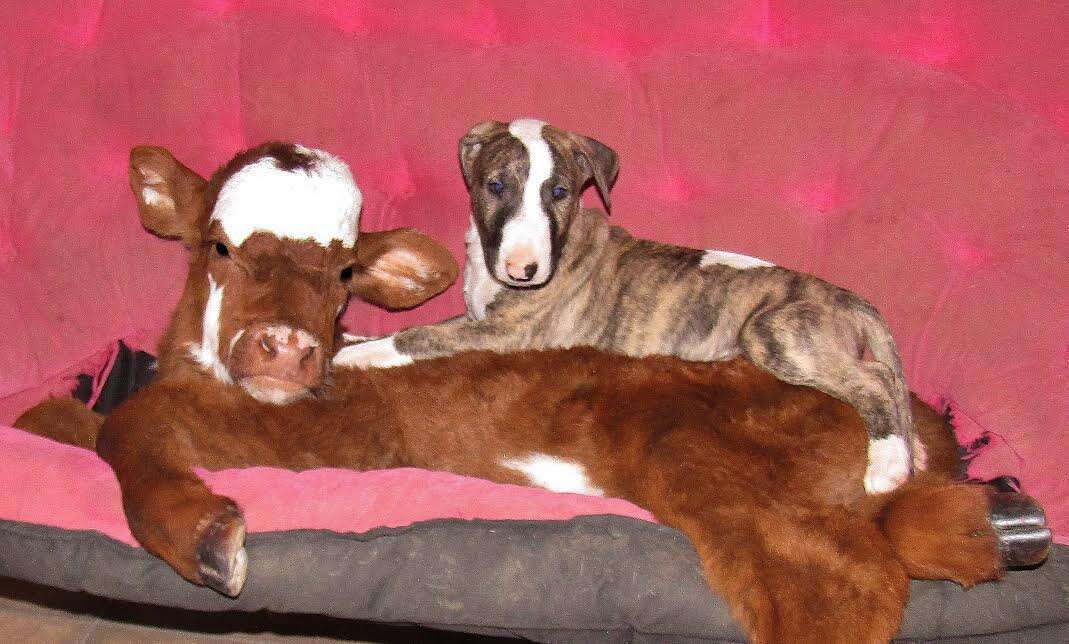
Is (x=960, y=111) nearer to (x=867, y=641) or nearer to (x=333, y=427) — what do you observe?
(x=867, y=641)

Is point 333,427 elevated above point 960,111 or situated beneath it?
situated beneath

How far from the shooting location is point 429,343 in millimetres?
2744

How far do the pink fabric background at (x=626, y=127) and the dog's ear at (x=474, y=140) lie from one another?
14 cm

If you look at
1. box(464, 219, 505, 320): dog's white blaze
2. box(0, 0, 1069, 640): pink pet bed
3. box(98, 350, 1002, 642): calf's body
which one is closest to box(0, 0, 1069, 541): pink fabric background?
box(0, 0, 1069, 640): pink pet bed

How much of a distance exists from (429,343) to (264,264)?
0.66 m

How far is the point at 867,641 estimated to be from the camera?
5.68ft

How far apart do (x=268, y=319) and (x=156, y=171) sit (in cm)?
67

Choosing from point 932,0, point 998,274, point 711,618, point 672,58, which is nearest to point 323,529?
point 711,618

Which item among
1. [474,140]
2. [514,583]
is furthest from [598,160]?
[514,583]

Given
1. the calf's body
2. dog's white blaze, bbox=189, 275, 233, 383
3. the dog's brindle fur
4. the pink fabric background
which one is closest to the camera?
the calf's body

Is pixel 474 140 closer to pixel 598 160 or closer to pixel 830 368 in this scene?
pixel 598 160

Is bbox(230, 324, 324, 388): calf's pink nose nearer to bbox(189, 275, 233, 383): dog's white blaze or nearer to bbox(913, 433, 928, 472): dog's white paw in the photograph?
bbox(189, 275, 233, 383): dog's white blaze

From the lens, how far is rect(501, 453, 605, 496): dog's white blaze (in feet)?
7.23

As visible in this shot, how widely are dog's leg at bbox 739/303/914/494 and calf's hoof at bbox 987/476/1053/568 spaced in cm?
34
